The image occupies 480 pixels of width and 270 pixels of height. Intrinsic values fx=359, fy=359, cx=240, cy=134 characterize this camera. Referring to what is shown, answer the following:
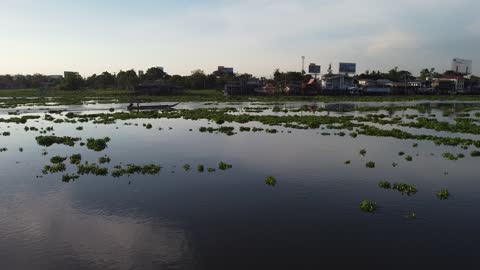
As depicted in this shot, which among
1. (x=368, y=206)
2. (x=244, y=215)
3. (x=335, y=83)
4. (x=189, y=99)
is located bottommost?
(x=244, y=215)

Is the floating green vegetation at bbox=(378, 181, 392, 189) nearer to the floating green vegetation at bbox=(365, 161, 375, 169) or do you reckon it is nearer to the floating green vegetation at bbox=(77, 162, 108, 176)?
the floating green vegetation at bbox=(365, 161, 375, 169)

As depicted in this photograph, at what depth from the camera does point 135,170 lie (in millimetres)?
27344

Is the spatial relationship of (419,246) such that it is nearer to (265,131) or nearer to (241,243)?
(241,243)

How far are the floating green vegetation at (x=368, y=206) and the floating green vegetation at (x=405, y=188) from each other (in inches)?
135

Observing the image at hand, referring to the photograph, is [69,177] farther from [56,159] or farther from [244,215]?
[244,215]

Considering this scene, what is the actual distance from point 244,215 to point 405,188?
10.6 meters

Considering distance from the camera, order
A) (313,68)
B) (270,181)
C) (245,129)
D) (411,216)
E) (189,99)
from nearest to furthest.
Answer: (411,216), (270,181), (245,129), (189,99), (313,68)

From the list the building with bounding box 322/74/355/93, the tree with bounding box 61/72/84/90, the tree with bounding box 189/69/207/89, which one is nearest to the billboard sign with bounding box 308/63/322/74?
the building with bounding box 322/74/355/93

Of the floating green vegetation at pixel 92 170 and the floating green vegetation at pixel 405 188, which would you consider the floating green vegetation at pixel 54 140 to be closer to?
the floating green vegetation at pixel 92 170

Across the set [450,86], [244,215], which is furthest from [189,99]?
[450,86]

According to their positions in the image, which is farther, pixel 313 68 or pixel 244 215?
pixel 313 68

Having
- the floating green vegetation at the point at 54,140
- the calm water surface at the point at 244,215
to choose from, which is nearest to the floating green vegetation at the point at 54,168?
the calm water surface at the point at 244,215

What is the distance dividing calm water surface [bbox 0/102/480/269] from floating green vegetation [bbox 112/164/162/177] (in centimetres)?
82

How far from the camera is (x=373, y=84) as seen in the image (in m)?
168
